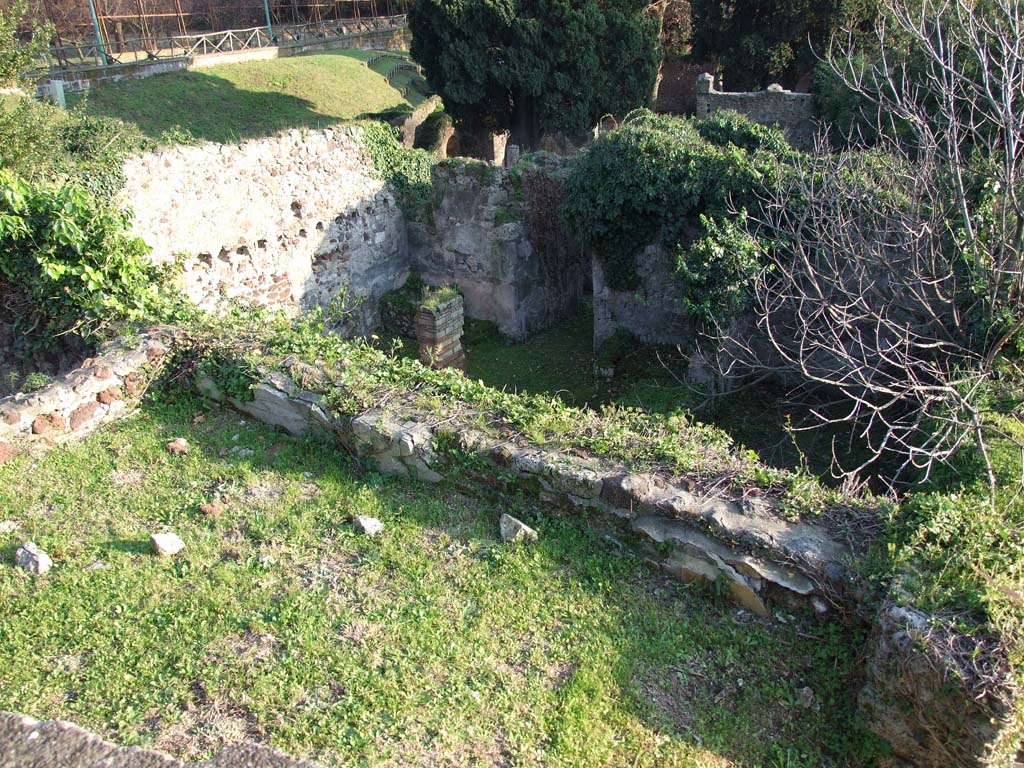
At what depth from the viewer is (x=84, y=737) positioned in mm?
2967

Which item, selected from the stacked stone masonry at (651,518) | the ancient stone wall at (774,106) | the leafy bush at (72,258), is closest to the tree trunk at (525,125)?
the ancient stone wall at (774,106)

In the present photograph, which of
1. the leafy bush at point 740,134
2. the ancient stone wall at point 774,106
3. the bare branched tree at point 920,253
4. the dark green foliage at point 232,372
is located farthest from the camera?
the ancient stone wall at point 774,106

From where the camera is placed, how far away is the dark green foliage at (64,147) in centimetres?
777

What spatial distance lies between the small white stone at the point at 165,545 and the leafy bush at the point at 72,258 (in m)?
2.91

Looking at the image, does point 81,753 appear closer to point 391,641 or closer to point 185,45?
point 391,641

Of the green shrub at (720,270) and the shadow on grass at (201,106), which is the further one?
the shadow on grass at (201,106)

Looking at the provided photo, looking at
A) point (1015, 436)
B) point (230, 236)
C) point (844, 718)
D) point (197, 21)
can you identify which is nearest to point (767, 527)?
point (844, 718)

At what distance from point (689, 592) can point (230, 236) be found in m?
7.58

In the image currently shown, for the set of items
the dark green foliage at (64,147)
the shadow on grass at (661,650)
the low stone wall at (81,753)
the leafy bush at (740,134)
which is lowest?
the shadow on grass at (661,650)

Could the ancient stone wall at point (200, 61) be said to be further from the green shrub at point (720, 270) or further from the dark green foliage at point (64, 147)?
the green shrub at point (720, 270)

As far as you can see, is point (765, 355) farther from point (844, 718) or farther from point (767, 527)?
point (844, 718)

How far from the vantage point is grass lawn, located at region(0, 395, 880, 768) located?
3.47 metres

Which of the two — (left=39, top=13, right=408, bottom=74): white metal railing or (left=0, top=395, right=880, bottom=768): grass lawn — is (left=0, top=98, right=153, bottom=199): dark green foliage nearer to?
(left=0, top=395, right=880, bottom=768): grass lawn

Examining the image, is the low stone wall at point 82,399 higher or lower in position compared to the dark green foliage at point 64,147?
lower
